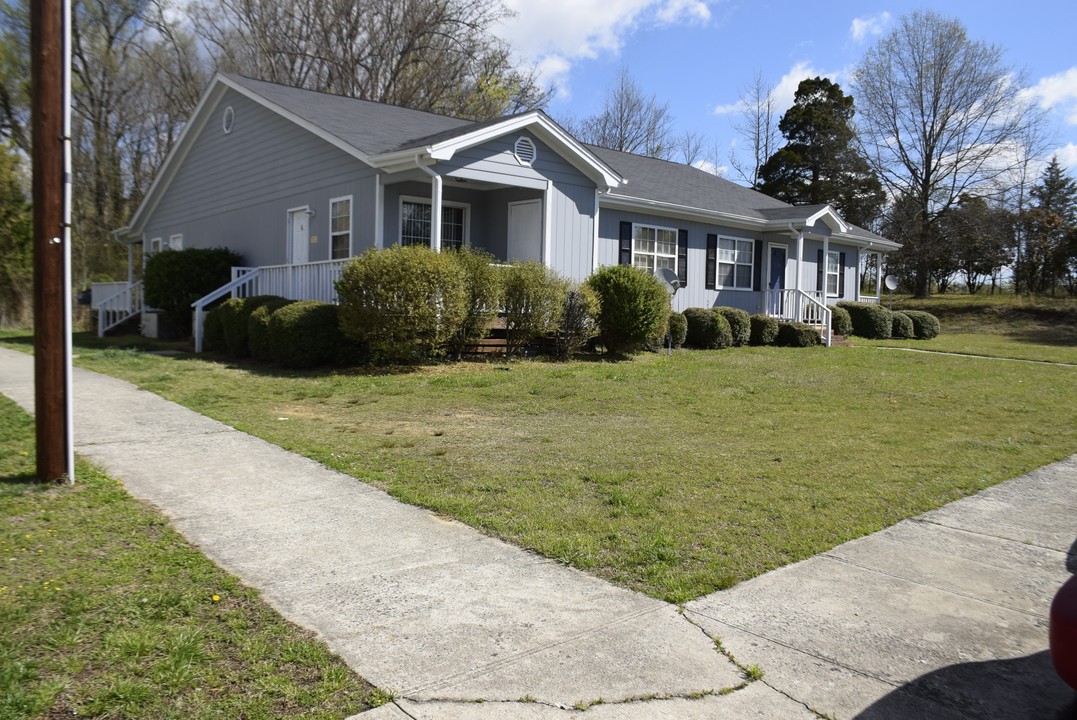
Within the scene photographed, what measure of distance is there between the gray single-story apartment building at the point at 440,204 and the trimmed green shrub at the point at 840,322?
0.77 m

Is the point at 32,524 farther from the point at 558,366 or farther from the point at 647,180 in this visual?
the point at 647,180

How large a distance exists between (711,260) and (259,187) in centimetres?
1164

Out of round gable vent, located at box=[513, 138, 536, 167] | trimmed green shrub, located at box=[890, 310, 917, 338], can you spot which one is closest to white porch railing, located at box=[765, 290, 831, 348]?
trimmed green shrub, located at box=[890, 310, 917, 338]

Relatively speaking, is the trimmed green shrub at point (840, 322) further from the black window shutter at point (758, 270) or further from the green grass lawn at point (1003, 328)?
the black window shutter at point (758, 270)

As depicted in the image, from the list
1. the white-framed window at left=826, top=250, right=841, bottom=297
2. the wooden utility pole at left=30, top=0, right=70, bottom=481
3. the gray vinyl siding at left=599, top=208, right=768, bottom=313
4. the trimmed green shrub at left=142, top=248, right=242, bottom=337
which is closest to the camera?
the wooden utility pole at left=30, top=0, right=70, bottom=481

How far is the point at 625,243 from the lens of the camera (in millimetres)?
18625

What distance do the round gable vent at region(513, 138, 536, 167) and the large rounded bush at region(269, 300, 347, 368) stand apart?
5.00 m

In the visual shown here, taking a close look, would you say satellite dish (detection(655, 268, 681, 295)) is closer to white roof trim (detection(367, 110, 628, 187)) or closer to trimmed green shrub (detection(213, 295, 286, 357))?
white roof trim (detection(367, 110, 628, 187))

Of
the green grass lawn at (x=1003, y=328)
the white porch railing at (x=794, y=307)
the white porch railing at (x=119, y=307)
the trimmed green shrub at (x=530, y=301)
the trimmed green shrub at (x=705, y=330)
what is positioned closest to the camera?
the trimmed green shrub at (x=530, y=301)

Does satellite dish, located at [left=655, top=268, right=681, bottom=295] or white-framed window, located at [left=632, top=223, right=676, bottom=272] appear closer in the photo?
satellite dish, located at [left=655, top=268, right=681, bottom=295]

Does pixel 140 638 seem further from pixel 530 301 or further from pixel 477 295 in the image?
pixel 530 301

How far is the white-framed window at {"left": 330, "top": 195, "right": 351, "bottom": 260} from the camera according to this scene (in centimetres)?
1599

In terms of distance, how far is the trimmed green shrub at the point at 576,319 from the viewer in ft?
46.0

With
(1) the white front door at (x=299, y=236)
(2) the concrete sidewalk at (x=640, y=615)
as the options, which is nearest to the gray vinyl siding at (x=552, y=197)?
(1) the white front door at (x=299, y=236)
